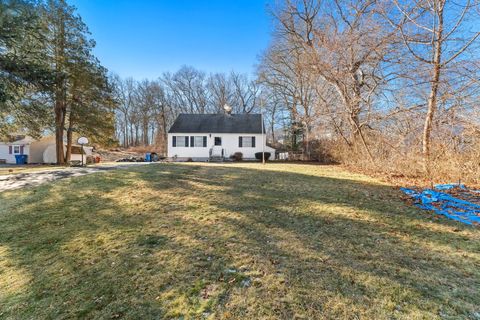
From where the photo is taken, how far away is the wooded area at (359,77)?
686 centimetres

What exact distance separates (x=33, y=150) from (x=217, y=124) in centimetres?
1669

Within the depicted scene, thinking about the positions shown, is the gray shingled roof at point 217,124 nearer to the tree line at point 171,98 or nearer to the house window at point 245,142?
the house window at point 245,142

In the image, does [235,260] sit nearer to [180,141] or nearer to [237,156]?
[237,156]

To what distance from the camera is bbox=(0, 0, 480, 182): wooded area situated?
22.5 ft

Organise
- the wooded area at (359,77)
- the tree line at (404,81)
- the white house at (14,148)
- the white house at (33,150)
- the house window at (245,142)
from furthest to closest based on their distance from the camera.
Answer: the house window at (245,142) < the white house at (14,148) < the white house at (33,150) < the wooded area at (359,77) < the tree line at (404,81)

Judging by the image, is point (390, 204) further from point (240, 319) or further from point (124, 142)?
point (124, 142)

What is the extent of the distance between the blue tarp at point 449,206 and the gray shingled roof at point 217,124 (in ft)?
54.6

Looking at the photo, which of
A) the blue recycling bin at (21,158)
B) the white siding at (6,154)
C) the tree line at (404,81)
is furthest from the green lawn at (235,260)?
the white siding at (6,154)

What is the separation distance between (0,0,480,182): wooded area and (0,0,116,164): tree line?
6 cm

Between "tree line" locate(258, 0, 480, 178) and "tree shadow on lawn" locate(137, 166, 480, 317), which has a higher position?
"tree line" locate(258, 0, 480, 178)

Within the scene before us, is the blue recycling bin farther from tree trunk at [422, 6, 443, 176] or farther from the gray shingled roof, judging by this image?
tree trunk at [422, 6, 443, 176]

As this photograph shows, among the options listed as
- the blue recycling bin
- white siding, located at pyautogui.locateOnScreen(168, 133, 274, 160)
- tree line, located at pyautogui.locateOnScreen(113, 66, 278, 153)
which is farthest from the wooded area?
tree line, located at pyautogui.locateOnScreen(113, 66, 278, 153)

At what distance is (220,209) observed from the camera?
4.41 m

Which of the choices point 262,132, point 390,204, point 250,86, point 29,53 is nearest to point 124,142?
point 250,86
